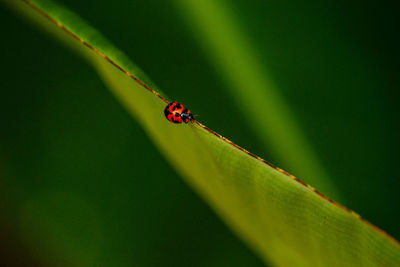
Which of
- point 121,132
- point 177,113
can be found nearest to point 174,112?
point 177,113

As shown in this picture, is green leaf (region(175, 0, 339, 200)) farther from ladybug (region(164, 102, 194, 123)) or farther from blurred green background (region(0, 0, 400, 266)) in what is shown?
ladybug (region(164, 102, 194, 123))

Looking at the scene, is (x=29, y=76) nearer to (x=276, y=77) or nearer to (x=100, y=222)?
(x=100, y=222)

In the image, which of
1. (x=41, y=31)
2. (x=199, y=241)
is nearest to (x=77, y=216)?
(x=199, y=241)

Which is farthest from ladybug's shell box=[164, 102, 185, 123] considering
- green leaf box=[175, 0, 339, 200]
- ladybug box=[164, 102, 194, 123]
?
green leaf box=[175, 0, 339, 200]

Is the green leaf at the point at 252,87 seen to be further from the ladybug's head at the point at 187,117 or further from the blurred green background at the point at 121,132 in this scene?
the ladybug's head at the point at 187,117

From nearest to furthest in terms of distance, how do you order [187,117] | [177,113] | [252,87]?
[187,117]
[177,113]
[252,87]

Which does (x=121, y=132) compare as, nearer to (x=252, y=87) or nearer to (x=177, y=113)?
(x=177, y=113)
